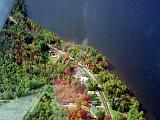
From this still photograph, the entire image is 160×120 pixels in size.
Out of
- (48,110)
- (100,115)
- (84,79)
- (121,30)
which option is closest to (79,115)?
(100,115)

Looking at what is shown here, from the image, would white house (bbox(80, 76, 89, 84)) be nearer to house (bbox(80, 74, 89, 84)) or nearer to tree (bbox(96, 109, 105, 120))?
house (bbox(80, 74, 89, 84))

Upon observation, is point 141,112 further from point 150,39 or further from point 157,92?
point 150,39

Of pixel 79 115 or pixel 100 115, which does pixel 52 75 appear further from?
pixel 100 115

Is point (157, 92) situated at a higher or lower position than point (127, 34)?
lower

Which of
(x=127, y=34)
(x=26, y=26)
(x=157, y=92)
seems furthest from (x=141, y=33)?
(x=26, y=26)

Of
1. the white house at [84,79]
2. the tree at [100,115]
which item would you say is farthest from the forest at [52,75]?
the white house at [84,79]

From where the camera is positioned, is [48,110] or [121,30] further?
[121,30]

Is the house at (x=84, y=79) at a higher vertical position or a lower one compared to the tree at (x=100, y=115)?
higher

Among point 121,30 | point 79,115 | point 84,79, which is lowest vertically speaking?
point 79,115

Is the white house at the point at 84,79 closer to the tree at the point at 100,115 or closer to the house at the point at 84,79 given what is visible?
the house at the point at 84,79
